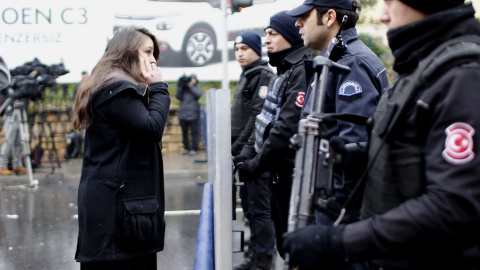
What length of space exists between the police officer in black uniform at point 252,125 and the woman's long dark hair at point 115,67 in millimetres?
1832

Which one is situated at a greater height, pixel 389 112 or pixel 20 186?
pixel 389 112

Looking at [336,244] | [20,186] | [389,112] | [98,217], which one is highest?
[389,112]

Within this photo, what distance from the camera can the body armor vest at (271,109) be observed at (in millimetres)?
3400

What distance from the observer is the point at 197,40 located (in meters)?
13.9

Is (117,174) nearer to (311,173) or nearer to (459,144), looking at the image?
(311,173)

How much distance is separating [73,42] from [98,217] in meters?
11.3

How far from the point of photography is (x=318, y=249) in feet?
4.84

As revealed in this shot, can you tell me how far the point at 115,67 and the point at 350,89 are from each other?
1252mm

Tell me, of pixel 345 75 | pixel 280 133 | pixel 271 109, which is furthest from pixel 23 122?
pixel 345 75

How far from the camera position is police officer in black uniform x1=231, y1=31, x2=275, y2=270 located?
4.69 metres

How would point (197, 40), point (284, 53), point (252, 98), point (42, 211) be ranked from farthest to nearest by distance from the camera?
point (197, 40), point (42, 211), point (252, 98), point (284, 53)

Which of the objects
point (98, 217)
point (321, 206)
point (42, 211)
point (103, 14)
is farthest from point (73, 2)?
point (321, 206)

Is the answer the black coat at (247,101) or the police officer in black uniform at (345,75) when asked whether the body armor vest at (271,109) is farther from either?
the black coat at (247,101)

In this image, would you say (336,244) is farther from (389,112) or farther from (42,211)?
(42,211)
